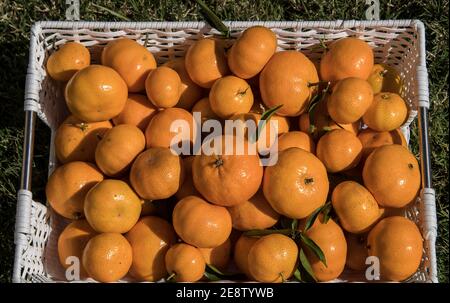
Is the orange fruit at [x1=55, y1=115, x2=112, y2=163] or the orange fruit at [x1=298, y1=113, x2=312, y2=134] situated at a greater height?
the orange fruit at [x1=298, y1=113, x2=312, y2=134]

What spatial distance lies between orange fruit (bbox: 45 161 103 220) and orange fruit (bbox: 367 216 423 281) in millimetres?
933

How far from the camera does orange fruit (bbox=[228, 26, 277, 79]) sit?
1690mm

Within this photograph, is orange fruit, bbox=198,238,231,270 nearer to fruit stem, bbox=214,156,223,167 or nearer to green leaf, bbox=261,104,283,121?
fruit stem, bbox=214,156,223,167

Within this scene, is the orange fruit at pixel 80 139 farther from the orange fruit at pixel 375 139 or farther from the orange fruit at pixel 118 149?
the orange fruit at pixel 375 139

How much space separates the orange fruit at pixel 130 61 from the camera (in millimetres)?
1809

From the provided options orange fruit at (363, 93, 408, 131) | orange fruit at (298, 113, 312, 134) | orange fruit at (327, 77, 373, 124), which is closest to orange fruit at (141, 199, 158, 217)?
orange fruit at (298, 113, 312, 134)

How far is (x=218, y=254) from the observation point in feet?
5.60

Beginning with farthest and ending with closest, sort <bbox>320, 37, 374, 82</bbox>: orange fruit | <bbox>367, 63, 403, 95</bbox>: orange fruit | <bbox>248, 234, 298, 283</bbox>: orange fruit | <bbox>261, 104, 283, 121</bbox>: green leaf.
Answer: <bbox>367, 63, 403, 95</bbox>: orange fruit < <bbox>320, 37, 374, 82</bbox>: orange fruit < <bbox>261, 104, 283, 121</bbox>: green leaf < <bbox>248, 234, 298, 283</bbox>: orange fruit

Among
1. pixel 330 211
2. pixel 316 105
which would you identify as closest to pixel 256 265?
pixel 330 211

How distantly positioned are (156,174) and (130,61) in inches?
17.8

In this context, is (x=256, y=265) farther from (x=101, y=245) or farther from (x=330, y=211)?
(x=101, y=245)

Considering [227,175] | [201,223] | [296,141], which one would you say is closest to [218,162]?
[227,175]

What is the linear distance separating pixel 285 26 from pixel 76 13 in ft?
2.65

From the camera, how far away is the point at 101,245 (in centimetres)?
157
